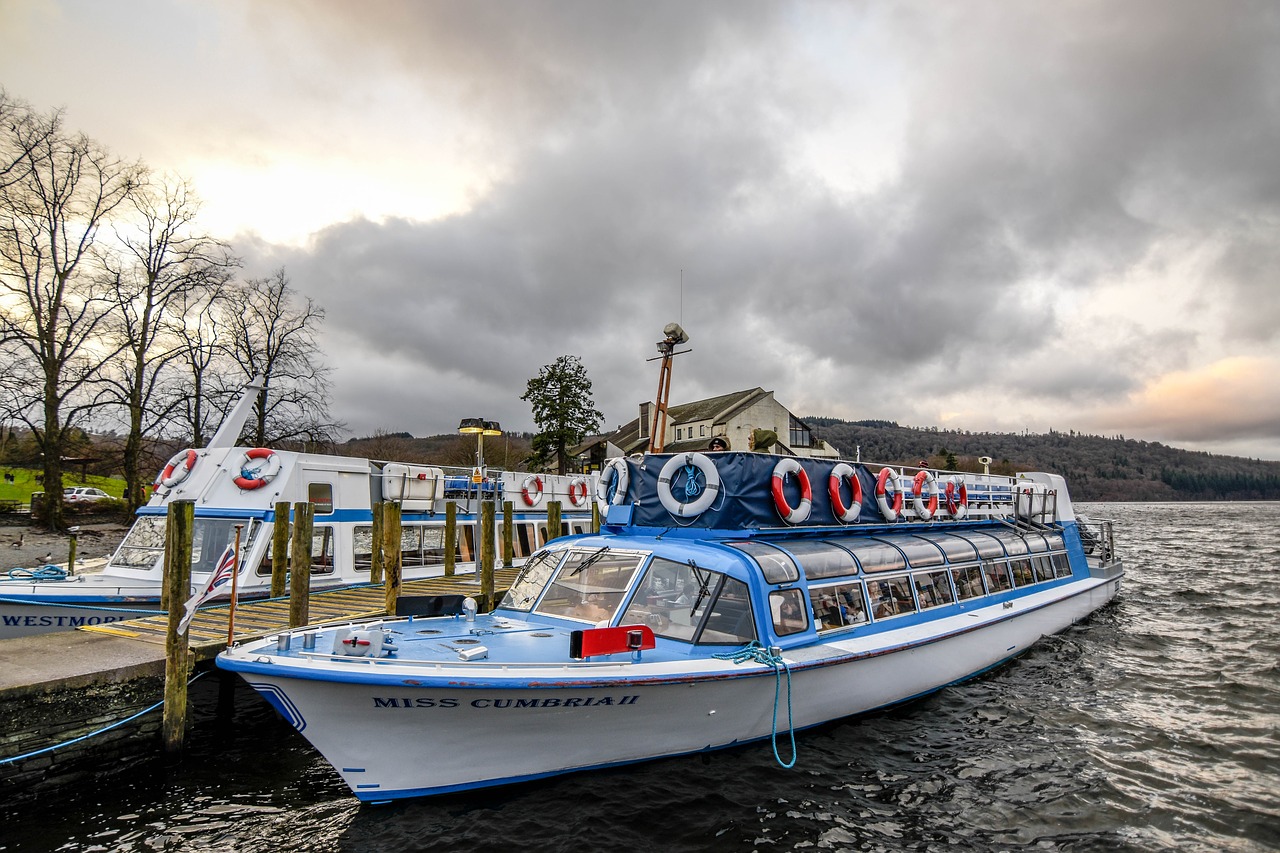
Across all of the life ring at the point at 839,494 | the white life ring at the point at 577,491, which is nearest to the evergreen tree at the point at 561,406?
the white life ring at the point at 577,491

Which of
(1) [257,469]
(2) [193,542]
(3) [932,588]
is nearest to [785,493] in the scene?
(3) [932,588]

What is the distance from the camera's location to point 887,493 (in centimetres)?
1227

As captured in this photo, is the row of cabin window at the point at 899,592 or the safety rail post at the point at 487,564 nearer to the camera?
the row of cabin window at the point at 899,592

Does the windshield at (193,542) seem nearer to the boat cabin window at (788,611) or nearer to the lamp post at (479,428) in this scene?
the lamp post at (479,428)

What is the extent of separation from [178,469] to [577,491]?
12.6 metres

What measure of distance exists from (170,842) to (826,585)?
791cm

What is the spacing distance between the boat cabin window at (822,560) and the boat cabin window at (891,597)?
22.7 inches

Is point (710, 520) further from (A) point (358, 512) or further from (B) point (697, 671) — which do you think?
(A) point (358, 512)

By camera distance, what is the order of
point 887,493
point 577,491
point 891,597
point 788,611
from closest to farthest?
point 788,611 < point 891,597 < point 887,493 < point 577,491

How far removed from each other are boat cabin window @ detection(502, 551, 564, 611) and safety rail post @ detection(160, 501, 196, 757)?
158 inches

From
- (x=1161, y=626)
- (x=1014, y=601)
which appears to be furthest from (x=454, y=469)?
(x=1161, y=626)

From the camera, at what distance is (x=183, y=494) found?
14930 mm

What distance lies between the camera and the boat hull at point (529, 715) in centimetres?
650

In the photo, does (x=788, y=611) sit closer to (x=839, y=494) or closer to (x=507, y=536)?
(x=839, y=494)
